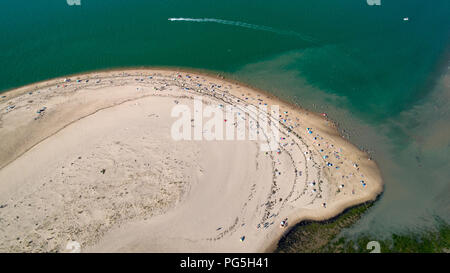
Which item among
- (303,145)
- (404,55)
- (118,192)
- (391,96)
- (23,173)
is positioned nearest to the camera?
(118,192)

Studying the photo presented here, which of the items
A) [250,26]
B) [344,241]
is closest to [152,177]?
[344,241]

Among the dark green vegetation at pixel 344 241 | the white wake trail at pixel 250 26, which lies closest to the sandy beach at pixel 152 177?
the dark green vegetation at pixel 344 241

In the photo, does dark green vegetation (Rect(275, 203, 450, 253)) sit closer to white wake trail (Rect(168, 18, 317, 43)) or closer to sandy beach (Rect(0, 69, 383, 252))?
sandy beach (Rect(0, 69, 383, 252))

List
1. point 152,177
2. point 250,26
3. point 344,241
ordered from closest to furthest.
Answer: point 344,241, point 152,177, point 250,26

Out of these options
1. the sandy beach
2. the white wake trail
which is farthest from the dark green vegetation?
the white wake trail

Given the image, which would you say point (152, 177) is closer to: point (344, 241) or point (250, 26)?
point (344, 241)

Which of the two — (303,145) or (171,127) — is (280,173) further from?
(171,127)
